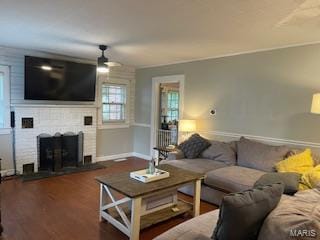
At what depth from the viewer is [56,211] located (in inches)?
125

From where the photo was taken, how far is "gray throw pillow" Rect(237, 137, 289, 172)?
3.60 meters

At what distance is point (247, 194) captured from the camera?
1.45 meters

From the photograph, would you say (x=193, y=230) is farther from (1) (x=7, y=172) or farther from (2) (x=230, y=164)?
(1) (x=7, y=172)

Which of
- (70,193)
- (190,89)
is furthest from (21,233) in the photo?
(190,89)

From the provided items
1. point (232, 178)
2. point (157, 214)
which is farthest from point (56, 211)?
point (232, 178)

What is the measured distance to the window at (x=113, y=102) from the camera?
6.04 metres

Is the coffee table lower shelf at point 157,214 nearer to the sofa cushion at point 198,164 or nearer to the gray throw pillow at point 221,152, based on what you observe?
the sofa cushion at point 198,164

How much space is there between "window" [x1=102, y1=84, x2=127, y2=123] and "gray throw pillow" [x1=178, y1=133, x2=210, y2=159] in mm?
2371

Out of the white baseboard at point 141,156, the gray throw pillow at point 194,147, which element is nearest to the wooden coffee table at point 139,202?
the gray throw pillow at point 194,147

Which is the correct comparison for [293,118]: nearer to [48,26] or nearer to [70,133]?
[48,26]

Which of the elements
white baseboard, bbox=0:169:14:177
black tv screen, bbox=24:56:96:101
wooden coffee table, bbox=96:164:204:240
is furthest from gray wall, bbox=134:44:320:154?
white baseboard, bbox=0:169:14:177

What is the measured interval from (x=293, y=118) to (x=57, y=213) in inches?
143

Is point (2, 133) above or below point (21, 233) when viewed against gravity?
above

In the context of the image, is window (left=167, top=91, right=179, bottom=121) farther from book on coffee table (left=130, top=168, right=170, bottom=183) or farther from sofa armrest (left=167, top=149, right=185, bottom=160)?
Answer: book on coffee table (left=130, top=168, right=170, bottom=183)
